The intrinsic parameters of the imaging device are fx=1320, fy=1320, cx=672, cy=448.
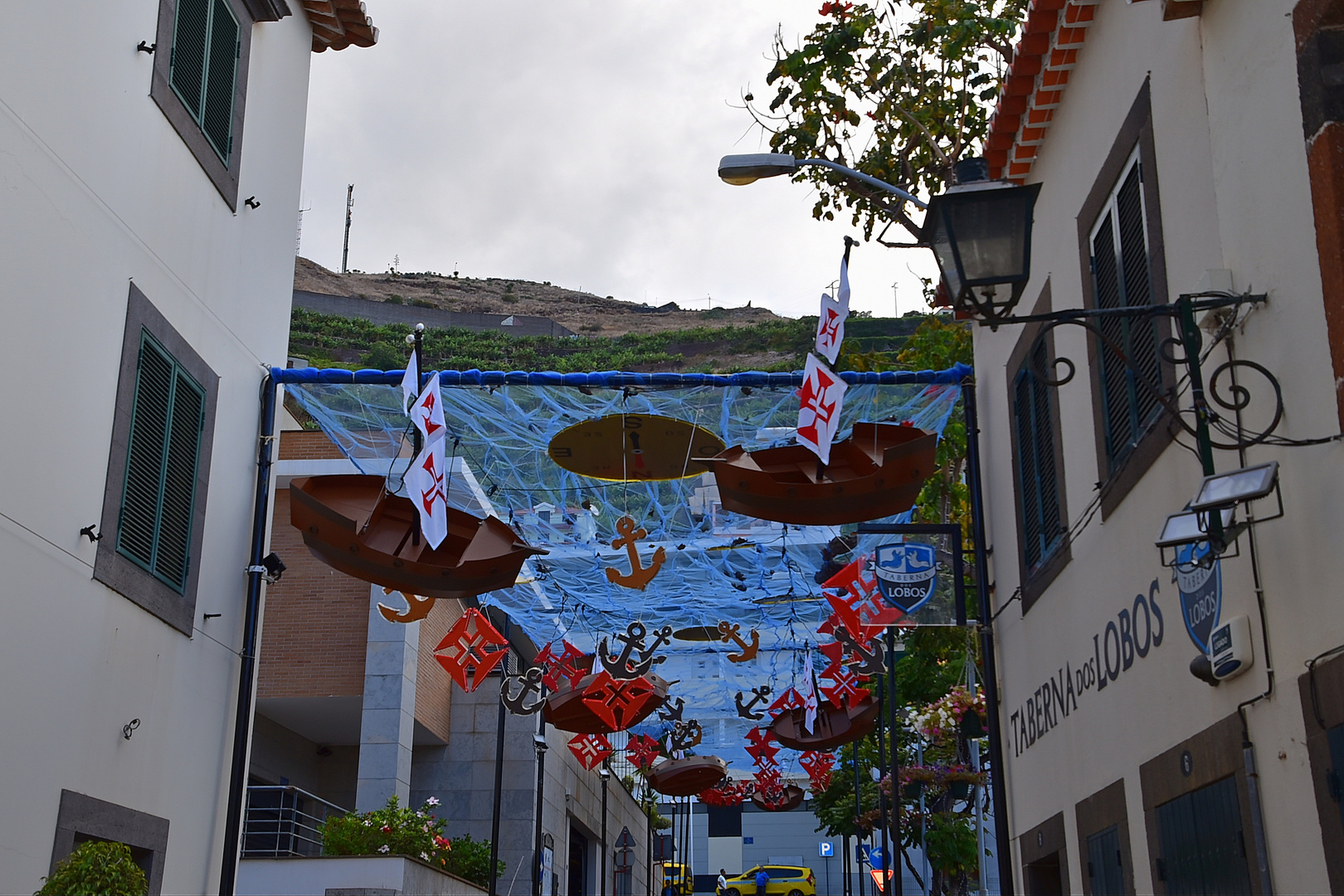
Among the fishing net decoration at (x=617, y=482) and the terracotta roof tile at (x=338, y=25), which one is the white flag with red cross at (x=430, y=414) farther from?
the terracotta roof tile at (x=338, y=25)

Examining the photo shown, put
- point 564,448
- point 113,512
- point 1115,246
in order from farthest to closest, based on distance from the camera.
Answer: point 564,448 → point 113,512 → point 1115,246

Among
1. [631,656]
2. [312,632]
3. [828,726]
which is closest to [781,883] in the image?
[312,632]

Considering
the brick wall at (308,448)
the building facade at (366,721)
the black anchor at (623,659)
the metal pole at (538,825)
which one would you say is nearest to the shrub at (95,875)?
the black anchor at (623,659)

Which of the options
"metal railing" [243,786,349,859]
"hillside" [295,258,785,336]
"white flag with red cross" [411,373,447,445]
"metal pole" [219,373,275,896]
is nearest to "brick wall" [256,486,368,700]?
"metal railing" [243,786,349,859]

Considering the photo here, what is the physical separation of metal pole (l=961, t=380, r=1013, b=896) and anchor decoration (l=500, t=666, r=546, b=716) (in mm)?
5302

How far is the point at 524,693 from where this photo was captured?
50.0ft

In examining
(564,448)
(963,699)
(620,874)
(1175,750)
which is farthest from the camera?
(620,874)

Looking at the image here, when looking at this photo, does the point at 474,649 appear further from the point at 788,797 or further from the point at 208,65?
the point at 788,797

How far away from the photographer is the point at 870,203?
1605 centimetres

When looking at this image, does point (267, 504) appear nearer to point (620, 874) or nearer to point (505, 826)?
point (505, 826)

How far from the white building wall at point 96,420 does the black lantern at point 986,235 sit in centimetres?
580

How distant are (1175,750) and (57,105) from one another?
323 inches

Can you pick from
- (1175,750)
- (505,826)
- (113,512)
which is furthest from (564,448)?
(505,826)

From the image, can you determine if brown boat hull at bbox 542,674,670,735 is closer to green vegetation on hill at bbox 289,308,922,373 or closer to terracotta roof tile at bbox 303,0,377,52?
terracotta roof tile at bbox 303,0,377,52
